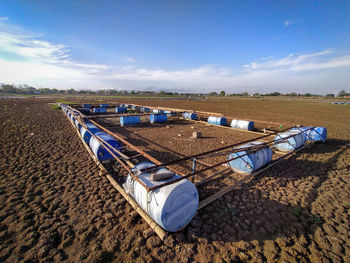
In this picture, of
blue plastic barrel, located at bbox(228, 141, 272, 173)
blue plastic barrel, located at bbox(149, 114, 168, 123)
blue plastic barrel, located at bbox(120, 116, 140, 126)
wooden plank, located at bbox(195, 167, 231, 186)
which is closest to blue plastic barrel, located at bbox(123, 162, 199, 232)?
wooden plank, located at bbox(195, 167, 231, 186)

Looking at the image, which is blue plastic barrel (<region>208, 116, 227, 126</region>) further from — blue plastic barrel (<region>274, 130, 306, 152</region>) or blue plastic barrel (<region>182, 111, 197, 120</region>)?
blue plastic barrel (<region>274, 130, 306, 152</region>)

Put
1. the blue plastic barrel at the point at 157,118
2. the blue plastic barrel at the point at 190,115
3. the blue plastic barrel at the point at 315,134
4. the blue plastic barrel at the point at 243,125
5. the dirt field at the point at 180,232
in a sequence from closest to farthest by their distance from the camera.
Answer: the dirt field at the point at 180,232 → the blue plastic barrel at the point at 315,134 → the blue plastic barrel at the point at 243,125 → the blue plastic barrel at the point at 157,118 → the blue plastic barrel at the point at 190,115

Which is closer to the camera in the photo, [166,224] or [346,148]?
[166,224]

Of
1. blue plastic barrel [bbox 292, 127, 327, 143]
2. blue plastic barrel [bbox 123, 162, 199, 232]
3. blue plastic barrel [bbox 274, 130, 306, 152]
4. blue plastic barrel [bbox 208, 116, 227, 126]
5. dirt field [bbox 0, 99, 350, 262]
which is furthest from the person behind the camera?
blue plastic barrel [bbox 208, 116, 227, 126]

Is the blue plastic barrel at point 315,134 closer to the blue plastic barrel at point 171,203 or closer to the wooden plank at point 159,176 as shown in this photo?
the blue plastic barrel at point 171,203

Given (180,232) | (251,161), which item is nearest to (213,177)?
(251,161)

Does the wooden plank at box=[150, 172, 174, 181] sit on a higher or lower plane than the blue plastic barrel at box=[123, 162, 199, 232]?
higher

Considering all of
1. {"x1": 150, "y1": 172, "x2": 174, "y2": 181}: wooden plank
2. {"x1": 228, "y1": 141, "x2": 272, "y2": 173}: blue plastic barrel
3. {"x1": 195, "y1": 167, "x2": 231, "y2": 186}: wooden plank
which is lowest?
{"x1": 195, "y1": 167, "x2": 231, "y2": 186}: wooden plank

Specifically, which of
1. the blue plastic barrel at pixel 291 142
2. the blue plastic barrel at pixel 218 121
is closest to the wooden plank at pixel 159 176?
the blue plastic barrel at pixel 291 142

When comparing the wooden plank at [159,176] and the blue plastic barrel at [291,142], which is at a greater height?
the wooden plank at [159,176]

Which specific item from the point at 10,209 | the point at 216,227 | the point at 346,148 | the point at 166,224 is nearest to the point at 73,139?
the point at 10,209

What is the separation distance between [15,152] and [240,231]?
1136 centimetres

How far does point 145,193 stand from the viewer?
362 centimetres

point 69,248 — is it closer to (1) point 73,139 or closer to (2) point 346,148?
(1) point 73,139
